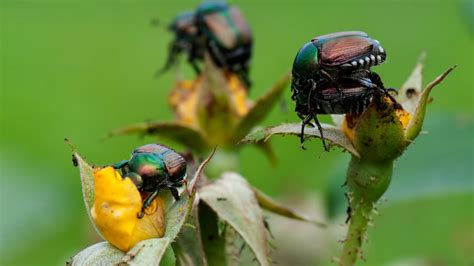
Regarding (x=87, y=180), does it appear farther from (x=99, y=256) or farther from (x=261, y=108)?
(x=261, y=108)

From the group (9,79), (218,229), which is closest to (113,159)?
(9,79)

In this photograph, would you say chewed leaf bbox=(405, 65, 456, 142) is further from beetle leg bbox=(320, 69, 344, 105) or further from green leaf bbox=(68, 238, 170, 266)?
green leaf bbox=(68, 238, 170, 266)

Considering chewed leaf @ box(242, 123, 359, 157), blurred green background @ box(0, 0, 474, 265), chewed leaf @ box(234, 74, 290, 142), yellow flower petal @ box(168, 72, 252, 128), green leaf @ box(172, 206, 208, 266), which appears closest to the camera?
chewed leaf @ box(242, 123, 359, 157)

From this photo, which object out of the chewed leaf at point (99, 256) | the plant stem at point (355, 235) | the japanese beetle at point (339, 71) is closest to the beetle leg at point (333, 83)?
the japanese beetle at point (339, 71)

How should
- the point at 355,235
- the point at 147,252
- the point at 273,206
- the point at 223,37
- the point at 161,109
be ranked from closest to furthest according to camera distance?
1. the point at 147,252
2. the point at 355,235
3. the point at 273,206
4. the point at 223,37
5. the point at 161,109

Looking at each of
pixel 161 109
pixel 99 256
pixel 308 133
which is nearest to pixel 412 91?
pixel 308 133

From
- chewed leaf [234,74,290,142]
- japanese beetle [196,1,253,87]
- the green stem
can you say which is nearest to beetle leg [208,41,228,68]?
japanese beetle [196,1,253,87]
